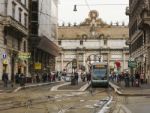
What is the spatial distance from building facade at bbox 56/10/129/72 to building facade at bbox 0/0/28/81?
76.6 meters

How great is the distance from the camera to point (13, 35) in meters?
65.7

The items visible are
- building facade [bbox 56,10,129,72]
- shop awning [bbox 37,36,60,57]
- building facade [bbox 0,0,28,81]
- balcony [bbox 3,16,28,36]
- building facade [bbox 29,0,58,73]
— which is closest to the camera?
balcony [bbox 3,16,28,36]

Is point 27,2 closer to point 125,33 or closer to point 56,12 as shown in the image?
point 56,12

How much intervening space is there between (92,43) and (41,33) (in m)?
70.2

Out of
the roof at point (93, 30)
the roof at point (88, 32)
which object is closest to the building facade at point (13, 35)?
the roof at point (88, 32)

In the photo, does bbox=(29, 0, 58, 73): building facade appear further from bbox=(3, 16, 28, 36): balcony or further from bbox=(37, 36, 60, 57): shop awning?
bbox=(3, 16, 28, 36): balcony

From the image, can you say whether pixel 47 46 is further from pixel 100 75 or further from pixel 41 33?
pixel 100 75

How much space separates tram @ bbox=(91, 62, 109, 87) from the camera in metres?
57.6

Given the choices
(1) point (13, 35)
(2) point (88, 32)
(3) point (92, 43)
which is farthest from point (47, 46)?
(3) point (92, 43)

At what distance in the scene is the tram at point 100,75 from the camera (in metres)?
57.6

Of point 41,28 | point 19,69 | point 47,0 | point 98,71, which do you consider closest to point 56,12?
point 47,0

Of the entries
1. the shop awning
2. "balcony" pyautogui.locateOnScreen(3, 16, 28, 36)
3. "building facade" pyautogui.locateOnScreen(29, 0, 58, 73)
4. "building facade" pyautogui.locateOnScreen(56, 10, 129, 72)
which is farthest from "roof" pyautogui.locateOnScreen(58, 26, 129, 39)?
"balcony" pyautogui.locateOnScreen(3, 16, 28, 36)

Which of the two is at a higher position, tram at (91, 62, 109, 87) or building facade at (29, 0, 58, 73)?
building facade at (29, 0, 58, 73)

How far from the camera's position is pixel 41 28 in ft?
282
